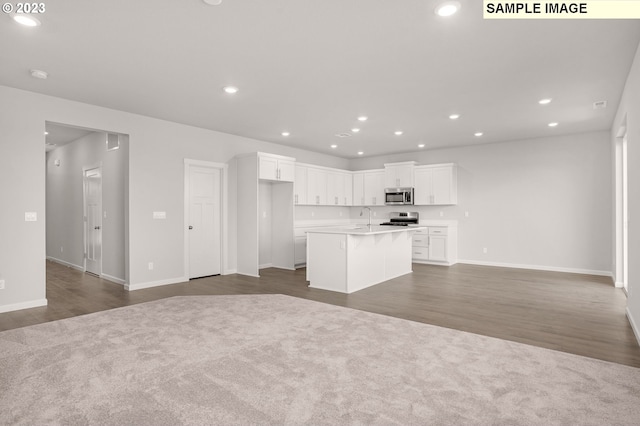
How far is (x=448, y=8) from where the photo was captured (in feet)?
8.77

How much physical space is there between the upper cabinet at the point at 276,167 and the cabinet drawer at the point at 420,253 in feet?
11.1

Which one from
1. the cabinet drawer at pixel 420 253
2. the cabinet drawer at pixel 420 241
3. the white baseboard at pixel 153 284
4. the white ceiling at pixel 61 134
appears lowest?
the white baseboard at pixel 153 284

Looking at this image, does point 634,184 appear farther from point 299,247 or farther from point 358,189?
point 358,189

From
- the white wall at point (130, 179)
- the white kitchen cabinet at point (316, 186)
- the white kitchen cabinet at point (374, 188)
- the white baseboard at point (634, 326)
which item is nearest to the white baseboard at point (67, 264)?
the white wall at point (130, 179)

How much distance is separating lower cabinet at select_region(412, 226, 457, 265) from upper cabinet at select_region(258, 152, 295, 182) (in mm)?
3331

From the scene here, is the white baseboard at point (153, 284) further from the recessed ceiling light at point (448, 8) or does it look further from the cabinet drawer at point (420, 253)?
the recessed ceiling light at point (448, 8)

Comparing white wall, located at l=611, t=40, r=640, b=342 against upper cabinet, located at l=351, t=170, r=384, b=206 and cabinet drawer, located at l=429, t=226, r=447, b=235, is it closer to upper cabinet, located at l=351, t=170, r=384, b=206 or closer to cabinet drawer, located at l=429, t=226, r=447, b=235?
cabinet drawer, located at l=429, t=226, r=447, b=235

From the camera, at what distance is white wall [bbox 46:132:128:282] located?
19.9ft

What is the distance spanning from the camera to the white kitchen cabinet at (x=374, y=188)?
9398 mm

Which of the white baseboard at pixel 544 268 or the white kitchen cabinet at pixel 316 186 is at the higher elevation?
the white kitchen cabinet at pixel 316 186

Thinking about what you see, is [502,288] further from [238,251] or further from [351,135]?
[238,251]

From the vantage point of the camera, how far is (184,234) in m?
6.24

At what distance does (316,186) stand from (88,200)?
15.9 feet

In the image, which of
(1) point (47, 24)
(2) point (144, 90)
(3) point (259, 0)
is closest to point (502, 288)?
(3) point (259, 0)
